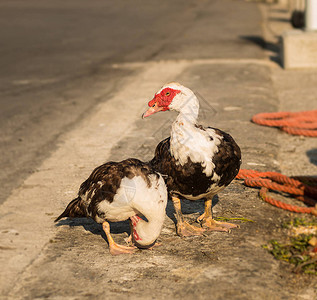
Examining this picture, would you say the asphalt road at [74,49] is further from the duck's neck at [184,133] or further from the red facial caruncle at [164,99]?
the duck's neck at [184,133]

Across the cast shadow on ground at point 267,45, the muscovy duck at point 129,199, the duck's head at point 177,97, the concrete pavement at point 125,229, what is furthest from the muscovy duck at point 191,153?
the cast shadow on ground at point 267,45

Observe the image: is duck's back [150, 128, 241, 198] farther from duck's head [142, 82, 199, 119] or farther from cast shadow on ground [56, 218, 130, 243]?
cast shadow on ground [56, 218, 130, 243]

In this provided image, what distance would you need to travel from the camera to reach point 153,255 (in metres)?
4.10

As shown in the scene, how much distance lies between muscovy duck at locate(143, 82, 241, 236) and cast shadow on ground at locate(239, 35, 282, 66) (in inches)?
303

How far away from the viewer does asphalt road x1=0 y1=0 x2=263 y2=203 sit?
7594 mm

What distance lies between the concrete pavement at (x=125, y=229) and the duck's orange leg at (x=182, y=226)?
7cm

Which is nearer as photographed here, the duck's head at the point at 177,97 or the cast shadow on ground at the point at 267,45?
the duck's head at the point at 177,97

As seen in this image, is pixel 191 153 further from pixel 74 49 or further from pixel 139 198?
pixel 74 49

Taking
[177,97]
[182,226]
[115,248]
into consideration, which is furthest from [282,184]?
[115,248]

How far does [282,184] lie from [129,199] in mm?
2138

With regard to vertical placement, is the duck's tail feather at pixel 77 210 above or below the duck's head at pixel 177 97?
below

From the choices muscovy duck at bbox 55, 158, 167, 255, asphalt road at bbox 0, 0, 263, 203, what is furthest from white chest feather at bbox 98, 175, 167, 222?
asphalt road at bbox 0, 0, 263, 203

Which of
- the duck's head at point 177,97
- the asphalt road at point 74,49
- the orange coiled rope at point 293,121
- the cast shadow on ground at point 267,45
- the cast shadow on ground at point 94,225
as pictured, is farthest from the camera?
the cast shadow on ground at point 267,45

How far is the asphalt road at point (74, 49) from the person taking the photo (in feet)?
24.9
